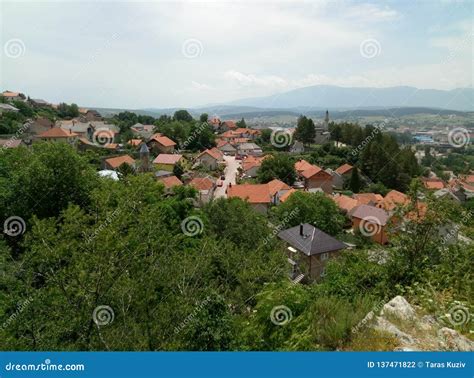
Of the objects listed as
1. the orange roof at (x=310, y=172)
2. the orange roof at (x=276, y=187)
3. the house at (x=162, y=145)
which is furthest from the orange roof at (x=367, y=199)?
the house at (x=162, y=145)

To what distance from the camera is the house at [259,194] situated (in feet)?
Answer: 96.8

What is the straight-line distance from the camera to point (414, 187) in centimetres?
651

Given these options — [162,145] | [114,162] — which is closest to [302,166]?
[162,145]

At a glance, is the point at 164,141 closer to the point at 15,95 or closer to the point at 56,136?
the point at 56,136

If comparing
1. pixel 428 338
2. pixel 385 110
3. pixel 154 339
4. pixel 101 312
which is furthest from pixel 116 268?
pixel 385 110

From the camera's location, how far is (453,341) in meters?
3.89

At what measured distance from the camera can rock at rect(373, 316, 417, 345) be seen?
12.7 feet

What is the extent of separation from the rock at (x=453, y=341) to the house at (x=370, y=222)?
21.9 meters

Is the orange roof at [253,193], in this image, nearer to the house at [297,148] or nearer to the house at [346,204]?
the house at [346,204]

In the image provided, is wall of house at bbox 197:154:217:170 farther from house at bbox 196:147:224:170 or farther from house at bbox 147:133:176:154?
house at bbox 147:133:176:154

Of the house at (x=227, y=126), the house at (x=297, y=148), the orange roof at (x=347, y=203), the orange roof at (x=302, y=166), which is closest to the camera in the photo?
the orange roof at (x=347, y=203)

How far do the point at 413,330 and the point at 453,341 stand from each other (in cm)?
41

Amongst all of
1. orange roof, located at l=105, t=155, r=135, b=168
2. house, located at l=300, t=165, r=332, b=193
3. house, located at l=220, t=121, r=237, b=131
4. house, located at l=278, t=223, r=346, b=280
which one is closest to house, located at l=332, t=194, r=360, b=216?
house, located at l=300, t=165, r=332, b=193

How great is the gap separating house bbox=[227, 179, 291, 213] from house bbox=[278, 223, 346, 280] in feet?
30.9
